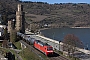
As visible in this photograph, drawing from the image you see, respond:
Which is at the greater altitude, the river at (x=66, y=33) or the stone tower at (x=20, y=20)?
the stone tower at (x=20, y=20)

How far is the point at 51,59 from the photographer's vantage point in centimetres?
2650

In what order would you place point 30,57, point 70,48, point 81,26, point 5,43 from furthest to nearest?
point 81,26 < point 5,43 < point 70,48 < point 30,57

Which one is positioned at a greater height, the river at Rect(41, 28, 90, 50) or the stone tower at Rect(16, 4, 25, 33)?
the stone tower at Rect(16, 4, 25, 33)

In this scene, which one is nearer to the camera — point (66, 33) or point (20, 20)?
point (20, 20)

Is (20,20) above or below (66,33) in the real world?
above

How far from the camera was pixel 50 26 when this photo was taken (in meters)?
187

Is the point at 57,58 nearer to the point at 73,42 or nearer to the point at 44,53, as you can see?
the point at 44,53

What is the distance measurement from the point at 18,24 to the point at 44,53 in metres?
33.9

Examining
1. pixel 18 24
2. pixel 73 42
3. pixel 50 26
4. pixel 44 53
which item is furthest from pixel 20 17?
pixel 50 26

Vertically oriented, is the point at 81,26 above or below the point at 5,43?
below

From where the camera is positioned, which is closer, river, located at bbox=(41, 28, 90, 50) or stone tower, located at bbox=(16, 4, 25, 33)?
stone tower, located at bbox=(16, 4, 25, 33)

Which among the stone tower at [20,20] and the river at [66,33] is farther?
the river at [66,33]

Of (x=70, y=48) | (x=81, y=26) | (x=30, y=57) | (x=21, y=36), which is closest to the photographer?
(x=30, y=57)

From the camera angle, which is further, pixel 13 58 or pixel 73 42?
pixel 73 42
